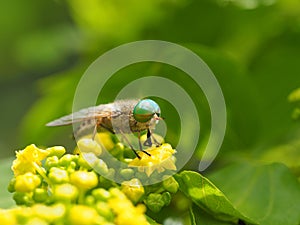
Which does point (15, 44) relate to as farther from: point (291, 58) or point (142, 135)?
point (142, 135)

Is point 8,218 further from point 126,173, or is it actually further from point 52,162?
point 126,173

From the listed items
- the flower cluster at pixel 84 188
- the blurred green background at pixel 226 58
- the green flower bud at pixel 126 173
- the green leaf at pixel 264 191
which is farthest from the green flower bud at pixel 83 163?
the blurred green background at pixel 226 58

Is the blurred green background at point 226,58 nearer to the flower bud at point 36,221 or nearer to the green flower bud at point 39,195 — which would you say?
the green flower bud at point 39,195

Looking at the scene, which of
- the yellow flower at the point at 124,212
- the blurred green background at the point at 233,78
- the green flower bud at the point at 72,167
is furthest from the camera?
the blurred green background at the point at 233,78

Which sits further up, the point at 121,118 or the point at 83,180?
the point at 121,118

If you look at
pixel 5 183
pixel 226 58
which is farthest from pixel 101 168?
pixel 226 58

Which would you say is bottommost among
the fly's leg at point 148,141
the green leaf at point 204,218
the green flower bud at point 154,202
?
the green leaf at point 204,218

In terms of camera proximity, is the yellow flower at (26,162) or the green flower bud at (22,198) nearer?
the green flower bud at (22,198)
